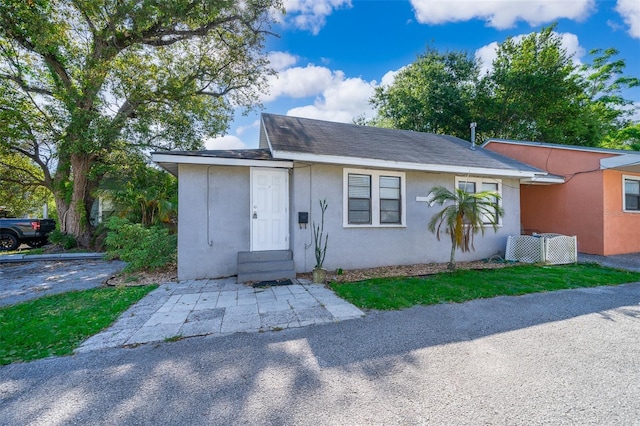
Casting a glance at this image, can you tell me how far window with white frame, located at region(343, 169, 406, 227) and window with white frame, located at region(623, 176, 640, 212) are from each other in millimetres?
8338

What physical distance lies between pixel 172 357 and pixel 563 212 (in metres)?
12.4

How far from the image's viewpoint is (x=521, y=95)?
17.6 meters

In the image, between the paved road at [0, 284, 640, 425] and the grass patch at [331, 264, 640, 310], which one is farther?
the grass patch at [331, 264, 640, 310]

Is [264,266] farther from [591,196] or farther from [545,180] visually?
[591,196]

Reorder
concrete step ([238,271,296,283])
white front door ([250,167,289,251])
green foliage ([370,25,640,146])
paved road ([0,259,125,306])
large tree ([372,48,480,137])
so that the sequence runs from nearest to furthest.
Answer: paved road ([0,259,125,306]) → concrete step ([238,271,296,283]) → white front door ([250,167,289,251]) → green foliage ([370,25,640,146]) → large tree ([372,48,480,137])

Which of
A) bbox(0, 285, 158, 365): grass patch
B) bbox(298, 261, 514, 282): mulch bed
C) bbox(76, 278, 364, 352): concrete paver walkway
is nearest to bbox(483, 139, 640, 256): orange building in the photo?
bbox(298, 261, 514, 282): mulch bed

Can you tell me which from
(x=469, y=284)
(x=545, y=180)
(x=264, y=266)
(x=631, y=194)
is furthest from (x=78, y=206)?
(x=631, y=194)

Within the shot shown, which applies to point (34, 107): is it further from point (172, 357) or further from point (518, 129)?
point (518, 129)

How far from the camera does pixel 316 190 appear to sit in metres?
6.55

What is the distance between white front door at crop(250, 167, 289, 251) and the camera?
644cm

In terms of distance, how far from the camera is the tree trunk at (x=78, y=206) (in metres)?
10.9

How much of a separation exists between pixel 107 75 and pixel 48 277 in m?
7.55

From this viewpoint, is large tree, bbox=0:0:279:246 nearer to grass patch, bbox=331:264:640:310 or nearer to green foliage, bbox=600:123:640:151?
grass patch, bbox=331:264:640:310

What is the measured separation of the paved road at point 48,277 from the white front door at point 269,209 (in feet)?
11.9
